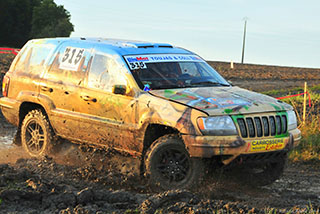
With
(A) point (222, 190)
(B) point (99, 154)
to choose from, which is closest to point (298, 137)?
(A) point (222, 190)

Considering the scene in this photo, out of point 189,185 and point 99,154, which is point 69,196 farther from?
point 99,154

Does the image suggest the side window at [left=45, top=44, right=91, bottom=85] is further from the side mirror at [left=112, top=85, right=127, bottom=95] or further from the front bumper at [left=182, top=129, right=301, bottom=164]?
the front bumper at [left=182, top=129, right=301, bottom=164]

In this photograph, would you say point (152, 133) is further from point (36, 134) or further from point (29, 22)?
point (29, 22)

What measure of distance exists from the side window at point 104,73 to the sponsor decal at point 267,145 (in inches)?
75.6

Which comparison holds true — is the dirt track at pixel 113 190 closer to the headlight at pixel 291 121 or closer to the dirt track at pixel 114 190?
the dirt track at pixel 114 190

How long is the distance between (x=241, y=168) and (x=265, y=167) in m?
0.52

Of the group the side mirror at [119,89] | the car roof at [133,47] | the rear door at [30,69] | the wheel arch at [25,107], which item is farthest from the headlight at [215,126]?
the wheel arch at [25,107]

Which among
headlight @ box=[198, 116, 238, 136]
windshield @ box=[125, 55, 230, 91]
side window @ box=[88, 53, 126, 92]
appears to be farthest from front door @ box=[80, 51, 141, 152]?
headlight @ box=[198, 116, 238, 136]

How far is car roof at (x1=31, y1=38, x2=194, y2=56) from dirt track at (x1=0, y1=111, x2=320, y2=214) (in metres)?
1.47

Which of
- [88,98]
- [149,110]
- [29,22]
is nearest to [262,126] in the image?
[149,110]

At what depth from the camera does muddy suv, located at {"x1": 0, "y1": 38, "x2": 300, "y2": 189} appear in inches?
258

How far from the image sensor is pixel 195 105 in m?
6.57

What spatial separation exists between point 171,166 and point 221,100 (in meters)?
0.99

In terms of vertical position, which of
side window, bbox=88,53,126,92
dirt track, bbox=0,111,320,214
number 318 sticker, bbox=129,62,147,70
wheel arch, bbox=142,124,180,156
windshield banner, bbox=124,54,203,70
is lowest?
dirt track, bbox=0,111,320,214
